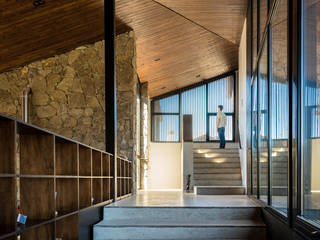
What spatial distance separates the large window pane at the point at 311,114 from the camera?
2205 mm

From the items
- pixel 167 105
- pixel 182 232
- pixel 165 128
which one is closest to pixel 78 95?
pixel 182 232

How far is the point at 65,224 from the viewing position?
3768mm

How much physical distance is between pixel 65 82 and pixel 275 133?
6.22m

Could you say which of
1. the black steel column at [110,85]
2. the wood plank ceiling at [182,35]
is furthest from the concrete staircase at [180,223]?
the wood plank ceiling at [182,35]

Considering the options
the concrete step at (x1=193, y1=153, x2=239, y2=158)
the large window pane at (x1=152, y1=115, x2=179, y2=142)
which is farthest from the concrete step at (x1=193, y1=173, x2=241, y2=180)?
the large window pane at (x1=152, y1=115, x2=179, y2=142)

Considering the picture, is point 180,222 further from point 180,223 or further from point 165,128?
point 165,128

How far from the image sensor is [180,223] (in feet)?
15.7

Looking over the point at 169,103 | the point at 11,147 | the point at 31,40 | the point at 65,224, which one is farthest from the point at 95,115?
the point at 169,103

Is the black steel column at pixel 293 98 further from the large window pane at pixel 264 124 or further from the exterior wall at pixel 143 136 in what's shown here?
the exterior wall at pixel 143 136

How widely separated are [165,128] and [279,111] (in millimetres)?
13643

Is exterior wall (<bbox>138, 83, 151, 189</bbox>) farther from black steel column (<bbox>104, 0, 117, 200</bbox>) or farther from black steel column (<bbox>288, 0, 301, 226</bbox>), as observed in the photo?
black steel column (<bbox>288, 0, 301, 226</bbox>)

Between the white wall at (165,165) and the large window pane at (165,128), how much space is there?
26 cm

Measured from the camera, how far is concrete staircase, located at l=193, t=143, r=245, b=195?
8.34m

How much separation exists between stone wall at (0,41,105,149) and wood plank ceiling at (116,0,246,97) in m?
1.33
